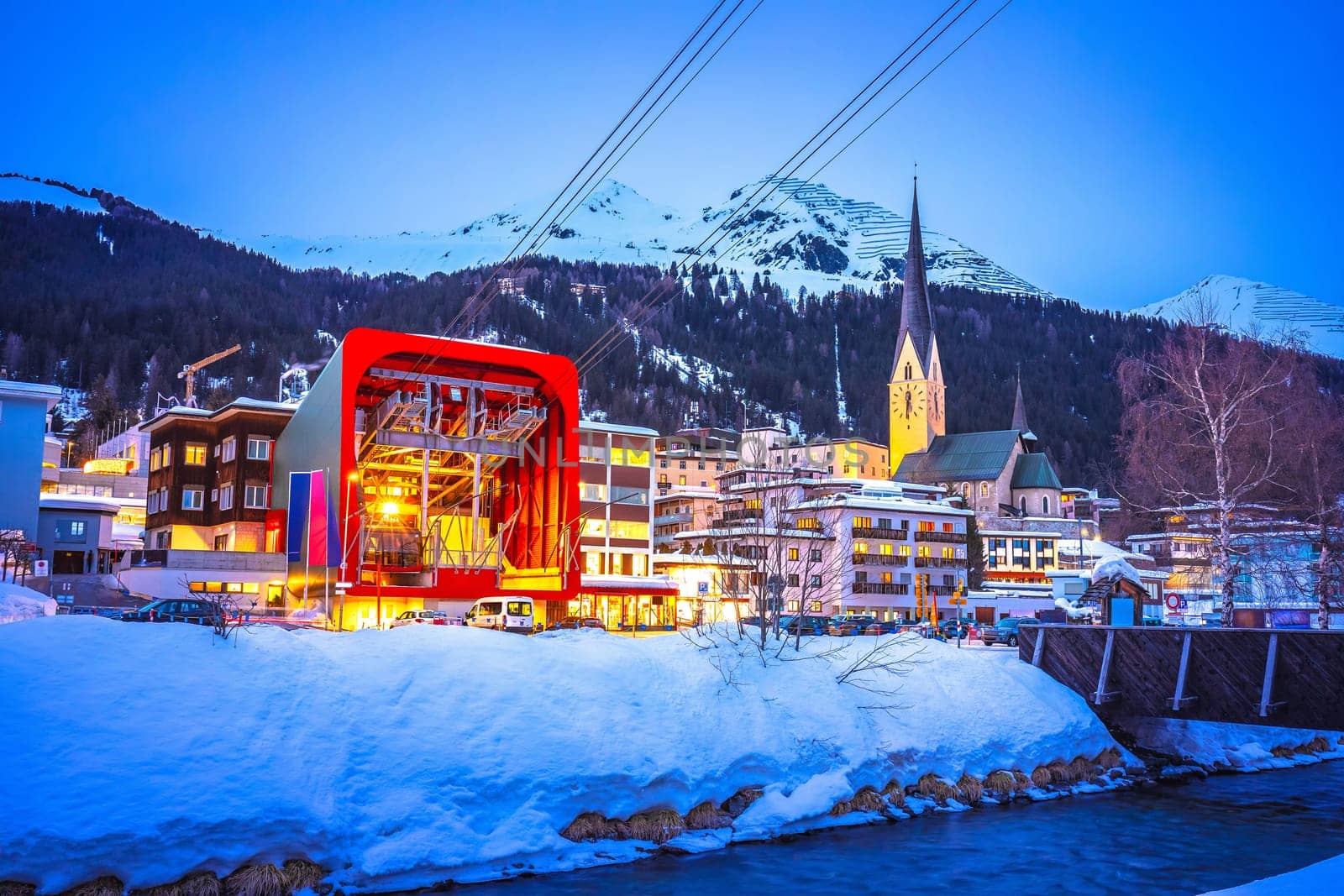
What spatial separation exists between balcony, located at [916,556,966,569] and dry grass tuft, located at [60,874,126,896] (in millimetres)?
82088

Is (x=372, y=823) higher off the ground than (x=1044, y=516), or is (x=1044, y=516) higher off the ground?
(x=1044, y=516)

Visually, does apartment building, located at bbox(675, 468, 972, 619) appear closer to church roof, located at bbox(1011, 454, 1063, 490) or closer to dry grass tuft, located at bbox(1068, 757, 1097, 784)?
church roof, located at bbox(1011, 454, 1063, 490)

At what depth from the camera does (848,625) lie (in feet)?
185

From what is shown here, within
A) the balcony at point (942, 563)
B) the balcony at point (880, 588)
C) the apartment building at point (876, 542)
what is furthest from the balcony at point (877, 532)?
the balcony at point (880, 588)

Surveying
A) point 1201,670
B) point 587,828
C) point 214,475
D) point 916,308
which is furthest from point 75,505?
point 916,308

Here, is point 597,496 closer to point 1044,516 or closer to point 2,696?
point 2,696

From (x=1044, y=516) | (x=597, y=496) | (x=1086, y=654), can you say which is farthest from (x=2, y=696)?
(x=1044, y=516)

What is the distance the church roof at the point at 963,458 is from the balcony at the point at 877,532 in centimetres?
5717

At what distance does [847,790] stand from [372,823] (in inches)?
450

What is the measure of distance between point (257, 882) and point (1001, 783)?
756 inches

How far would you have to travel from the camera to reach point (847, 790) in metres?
26.3

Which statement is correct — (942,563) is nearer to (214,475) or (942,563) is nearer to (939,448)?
(214,475)

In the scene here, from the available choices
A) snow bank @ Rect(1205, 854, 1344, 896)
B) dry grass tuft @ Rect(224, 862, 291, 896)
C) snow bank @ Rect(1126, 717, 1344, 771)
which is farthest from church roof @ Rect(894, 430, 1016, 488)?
snow bank @ Rect(1205, 854, 1344, 896)

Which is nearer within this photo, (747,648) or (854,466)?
(747,648)
